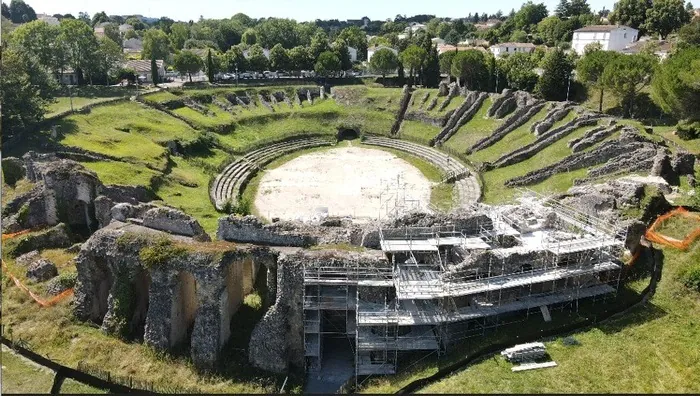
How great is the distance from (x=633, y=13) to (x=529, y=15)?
124ft

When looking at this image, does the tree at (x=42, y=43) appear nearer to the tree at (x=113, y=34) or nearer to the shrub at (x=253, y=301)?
the shrub at (x=253, y=301)

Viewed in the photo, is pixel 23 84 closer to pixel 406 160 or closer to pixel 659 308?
pixel 406 160

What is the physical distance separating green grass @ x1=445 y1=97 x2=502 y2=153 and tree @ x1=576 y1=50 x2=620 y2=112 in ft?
35.9

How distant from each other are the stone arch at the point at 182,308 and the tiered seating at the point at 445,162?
21229mm

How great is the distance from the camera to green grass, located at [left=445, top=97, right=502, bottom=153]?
→ 5609 cm

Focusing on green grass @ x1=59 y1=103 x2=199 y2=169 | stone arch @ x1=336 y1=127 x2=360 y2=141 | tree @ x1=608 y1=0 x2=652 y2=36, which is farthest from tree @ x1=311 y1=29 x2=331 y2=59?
tree @ x1=608 y1=0 x2=652 y2=36

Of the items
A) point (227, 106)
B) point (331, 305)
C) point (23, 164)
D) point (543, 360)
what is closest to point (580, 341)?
point (543, 360)

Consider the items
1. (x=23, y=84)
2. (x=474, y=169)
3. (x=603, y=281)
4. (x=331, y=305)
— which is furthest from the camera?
(x=474, y=169)

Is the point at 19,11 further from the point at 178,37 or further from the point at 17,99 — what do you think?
the point at 17,99

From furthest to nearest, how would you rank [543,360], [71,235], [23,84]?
[23,84]
[71,235]
[543,360]

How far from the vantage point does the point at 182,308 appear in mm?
24500

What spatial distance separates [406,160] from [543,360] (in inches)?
1489

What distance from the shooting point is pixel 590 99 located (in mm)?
63000

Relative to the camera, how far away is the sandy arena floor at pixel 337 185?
42219 millimetres
